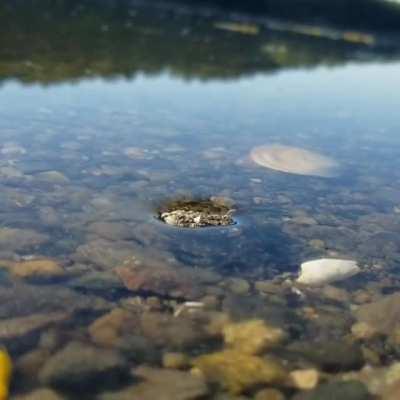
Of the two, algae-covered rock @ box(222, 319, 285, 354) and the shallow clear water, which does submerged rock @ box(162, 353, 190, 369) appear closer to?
the shallow clear water

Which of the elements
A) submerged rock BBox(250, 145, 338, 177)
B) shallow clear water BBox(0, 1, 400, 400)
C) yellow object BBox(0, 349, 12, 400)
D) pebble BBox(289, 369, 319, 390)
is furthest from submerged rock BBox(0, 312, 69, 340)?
submerged rock BBox(250, 145, 338, 177)

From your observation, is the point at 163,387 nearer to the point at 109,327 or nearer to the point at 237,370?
the point at 237,370

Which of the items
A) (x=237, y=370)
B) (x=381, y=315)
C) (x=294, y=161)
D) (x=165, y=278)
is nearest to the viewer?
(x=237, y=370)

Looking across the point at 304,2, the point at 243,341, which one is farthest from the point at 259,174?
the point at 304,2

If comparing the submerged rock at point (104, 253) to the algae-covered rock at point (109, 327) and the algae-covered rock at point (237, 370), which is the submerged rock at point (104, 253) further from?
the algae-covered rock at point (237, 370)

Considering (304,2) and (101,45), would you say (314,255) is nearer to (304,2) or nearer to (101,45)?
(101,45)

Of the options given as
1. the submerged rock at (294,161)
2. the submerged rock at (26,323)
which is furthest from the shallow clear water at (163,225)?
the submerged rock at (294,161)

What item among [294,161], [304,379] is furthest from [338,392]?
[294,161]
